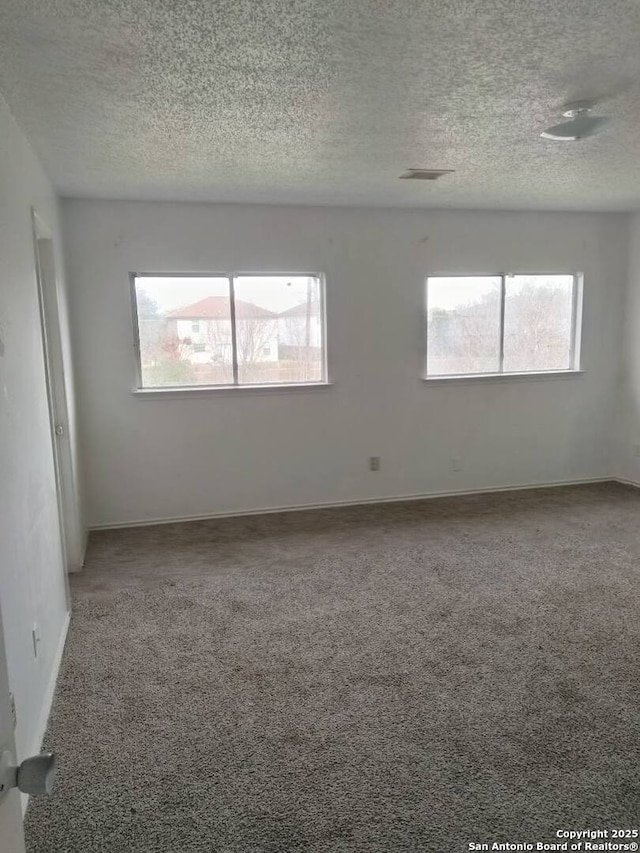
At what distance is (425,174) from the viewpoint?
143 inches

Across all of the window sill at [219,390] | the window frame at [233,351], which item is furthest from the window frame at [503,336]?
the window sill at [219,390]

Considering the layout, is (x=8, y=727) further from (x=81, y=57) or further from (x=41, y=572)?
(x=81, y=57)

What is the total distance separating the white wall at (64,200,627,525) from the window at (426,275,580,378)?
0.13 metres

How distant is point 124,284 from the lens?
4328mm

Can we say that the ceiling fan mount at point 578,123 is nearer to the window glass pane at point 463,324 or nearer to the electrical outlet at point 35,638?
the window glass pane at point 463,324

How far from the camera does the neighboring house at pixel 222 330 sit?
4.54m

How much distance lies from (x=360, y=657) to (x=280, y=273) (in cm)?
306

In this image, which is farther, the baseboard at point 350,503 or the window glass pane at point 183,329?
the baseboard at point 350,503

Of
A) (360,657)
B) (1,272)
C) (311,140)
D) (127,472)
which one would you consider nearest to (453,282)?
(311,140)

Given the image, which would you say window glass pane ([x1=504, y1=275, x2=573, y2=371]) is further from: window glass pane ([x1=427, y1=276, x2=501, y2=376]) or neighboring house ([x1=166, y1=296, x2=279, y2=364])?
neighboring house ([x1=166, y1=296, x2=279, y2=364])

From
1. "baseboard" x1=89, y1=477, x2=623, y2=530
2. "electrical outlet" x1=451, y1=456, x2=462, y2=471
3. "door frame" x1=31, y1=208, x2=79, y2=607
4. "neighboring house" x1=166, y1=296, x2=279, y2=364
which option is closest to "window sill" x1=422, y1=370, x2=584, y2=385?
"electrical outlet" x1=451, y1=456, x2=462, y2=471

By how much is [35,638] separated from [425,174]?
3256mm

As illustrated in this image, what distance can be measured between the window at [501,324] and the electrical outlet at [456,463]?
0.75m

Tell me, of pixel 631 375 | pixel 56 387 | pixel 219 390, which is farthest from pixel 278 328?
pixel 631 375
